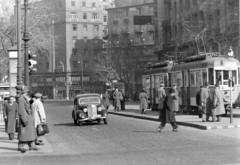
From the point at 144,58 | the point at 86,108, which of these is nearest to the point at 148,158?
the point at 86,108

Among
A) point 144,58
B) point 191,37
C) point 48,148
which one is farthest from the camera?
point 144,58

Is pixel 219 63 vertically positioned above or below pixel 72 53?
below

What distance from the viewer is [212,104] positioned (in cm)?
2539

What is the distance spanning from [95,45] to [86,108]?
312ft

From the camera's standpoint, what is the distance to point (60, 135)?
22.1m

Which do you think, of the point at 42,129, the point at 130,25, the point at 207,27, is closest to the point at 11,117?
the point at 42,129

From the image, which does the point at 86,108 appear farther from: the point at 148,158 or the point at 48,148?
the point at 148,158

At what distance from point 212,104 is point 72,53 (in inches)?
3672

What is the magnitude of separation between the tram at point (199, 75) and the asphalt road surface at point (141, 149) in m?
9.52

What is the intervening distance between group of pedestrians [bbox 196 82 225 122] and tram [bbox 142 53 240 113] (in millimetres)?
2858

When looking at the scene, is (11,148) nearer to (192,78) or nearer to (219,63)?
(219,63)

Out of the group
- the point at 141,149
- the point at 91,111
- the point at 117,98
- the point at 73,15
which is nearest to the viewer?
the point at 141,149

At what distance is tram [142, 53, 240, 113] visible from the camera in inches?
1224

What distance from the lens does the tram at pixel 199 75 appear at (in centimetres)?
3108
